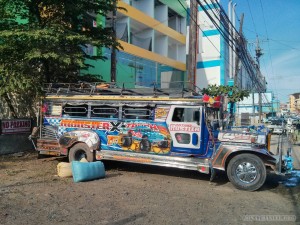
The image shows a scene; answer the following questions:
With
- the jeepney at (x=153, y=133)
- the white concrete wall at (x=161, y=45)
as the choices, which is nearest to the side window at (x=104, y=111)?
the jeepney at (x=153, y=133)

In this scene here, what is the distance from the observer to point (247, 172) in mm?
8227

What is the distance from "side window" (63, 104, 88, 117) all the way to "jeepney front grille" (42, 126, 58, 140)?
60 cm

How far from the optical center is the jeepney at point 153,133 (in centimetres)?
832

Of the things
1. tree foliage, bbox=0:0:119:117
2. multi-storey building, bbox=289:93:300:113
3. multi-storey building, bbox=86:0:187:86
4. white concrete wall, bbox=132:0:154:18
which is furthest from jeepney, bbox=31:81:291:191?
multi-storey building, bbox=289:93:300:113

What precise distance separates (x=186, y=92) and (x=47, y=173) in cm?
449

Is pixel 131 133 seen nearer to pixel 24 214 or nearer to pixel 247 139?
pixel 247 139

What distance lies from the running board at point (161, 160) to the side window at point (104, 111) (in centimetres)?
106

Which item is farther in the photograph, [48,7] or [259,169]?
[48,7]

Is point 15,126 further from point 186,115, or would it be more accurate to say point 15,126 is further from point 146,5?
point 146,5

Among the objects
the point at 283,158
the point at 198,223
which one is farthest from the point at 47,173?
the point at 283,158

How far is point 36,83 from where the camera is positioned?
12422mm

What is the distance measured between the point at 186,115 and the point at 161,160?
4.56 ft

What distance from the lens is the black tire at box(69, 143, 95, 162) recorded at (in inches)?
404

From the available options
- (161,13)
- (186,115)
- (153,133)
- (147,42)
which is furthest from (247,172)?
(161,13)
